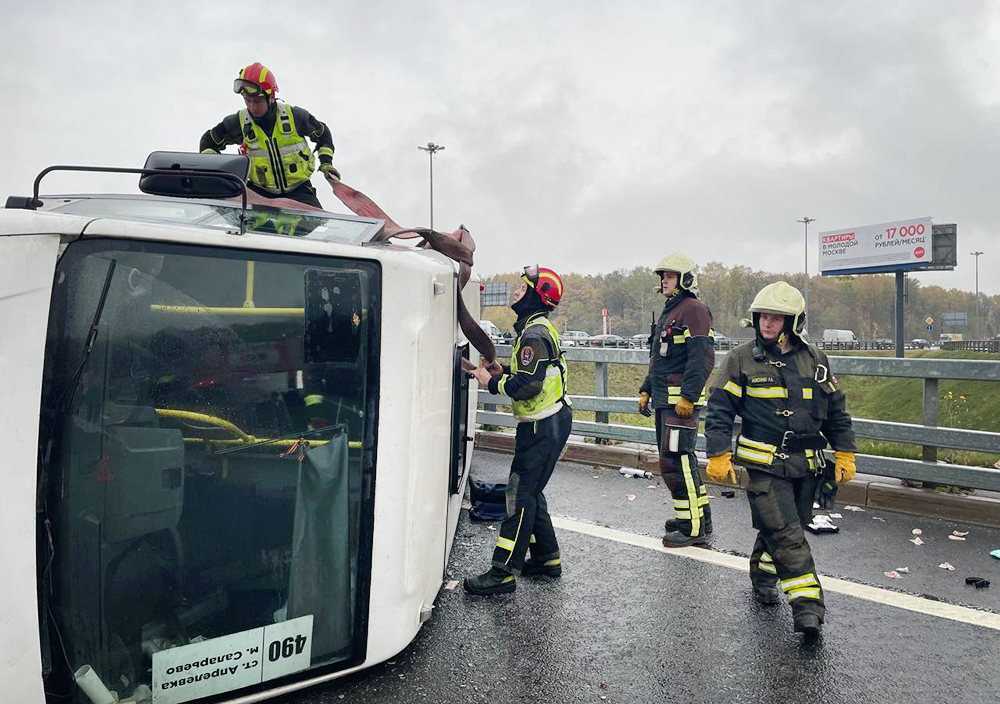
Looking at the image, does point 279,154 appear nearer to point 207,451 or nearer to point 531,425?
point 531,425

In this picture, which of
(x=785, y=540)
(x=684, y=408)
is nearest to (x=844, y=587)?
(x=785, y=540)

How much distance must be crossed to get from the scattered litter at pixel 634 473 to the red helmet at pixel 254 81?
4.59 m

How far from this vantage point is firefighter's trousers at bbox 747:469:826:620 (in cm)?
377

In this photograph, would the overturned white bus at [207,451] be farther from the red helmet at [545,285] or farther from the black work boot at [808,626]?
the black work boot at [808,626]

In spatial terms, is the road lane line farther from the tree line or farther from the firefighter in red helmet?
the tree line

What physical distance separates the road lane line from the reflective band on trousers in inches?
52.5

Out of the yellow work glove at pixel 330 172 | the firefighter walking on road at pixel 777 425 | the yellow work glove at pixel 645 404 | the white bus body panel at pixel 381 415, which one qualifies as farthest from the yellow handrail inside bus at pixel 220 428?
the yellow work glove at pixel 645 404

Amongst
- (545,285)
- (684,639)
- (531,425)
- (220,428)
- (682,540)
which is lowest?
(684,639)

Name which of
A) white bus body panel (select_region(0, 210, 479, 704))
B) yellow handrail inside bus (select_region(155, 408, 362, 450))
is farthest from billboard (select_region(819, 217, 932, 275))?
yellow handrail inside bus (select_region(155, 408, 362, 450))

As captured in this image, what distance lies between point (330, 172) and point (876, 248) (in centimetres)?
3430

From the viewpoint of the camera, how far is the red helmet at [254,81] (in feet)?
16.9

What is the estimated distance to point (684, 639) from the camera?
12.0 feet

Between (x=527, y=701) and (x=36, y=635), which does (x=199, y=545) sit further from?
(x=527, y=701)

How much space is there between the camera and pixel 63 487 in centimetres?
232
